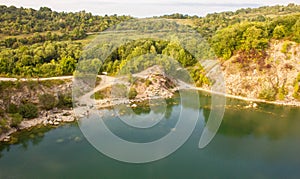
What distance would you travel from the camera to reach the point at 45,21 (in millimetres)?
66875

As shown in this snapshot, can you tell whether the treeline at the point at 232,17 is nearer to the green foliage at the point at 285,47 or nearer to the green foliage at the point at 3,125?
the green foliage at the point at 285,47

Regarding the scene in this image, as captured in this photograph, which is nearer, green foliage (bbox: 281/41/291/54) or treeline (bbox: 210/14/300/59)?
green foliage (bbox: 281/41/291/54)

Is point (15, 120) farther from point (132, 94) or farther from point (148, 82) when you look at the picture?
point (148, 82)

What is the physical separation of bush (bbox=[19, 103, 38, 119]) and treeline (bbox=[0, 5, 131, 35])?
99.2 ft

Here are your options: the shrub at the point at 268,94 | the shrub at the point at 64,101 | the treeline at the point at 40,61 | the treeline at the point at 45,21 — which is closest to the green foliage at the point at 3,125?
the shrub at the point at 64,101

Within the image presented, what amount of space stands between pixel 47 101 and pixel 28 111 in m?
3.02

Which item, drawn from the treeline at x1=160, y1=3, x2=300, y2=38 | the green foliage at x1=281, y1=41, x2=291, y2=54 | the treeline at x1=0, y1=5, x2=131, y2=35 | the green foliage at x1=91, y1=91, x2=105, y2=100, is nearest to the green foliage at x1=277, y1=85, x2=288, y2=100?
the green foliage at x1=281, y1=41, x2=291, y2=54

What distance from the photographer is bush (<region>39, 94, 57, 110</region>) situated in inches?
1309

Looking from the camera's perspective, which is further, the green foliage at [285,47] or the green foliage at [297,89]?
the green foliage at [285,47]

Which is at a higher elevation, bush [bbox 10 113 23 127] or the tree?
the tree

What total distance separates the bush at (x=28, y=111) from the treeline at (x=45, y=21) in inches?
1190

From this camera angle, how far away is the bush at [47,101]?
109 ft

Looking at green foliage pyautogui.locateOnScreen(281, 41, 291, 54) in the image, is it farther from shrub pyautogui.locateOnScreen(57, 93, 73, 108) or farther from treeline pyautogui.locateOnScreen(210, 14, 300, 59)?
shrub pyautogui.locateOnScreen(57, 93, 73, 108)

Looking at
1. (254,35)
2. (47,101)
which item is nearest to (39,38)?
(47,101)
